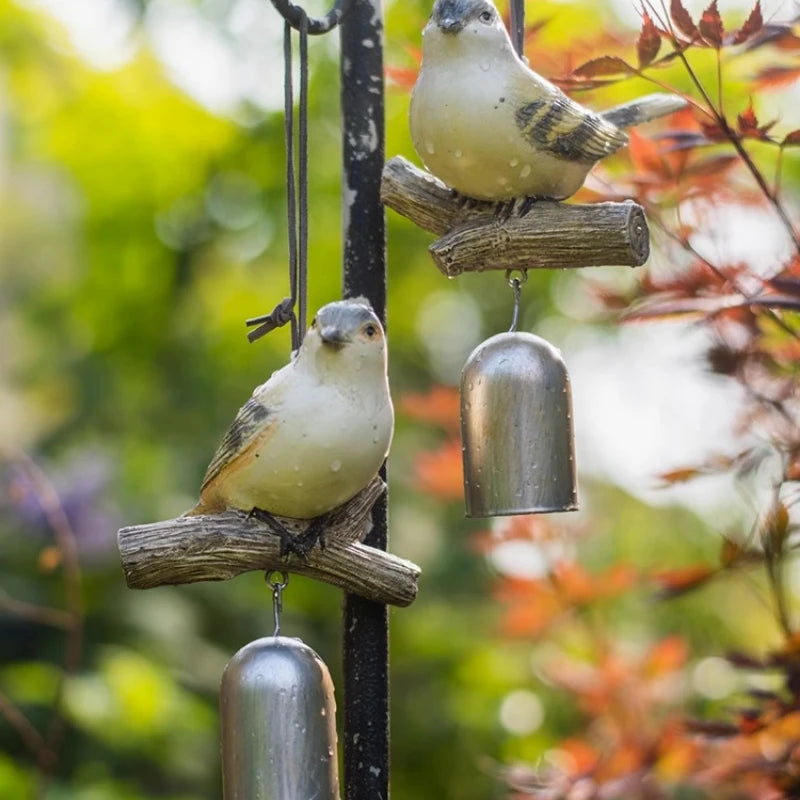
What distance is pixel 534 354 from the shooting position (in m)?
1.24

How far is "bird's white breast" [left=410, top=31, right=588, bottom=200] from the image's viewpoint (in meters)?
1.22

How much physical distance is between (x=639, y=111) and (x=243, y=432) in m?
0.61

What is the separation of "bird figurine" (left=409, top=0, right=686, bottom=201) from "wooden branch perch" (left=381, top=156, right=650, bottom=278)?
0.12 ft

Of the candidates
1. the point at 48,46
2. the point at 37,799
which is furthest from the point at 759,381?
the point at 48,46

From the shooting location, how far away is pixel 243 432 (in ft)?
3.94

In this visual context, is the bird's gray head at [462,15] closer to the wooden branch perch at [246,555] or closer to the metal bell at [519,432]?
the metal bell at [519,432]

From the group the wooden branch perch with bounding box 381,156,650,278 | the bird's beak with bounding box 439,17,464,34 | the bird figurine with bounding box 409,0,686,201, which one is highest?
the bird's beak with bounding box 439,17,464,34

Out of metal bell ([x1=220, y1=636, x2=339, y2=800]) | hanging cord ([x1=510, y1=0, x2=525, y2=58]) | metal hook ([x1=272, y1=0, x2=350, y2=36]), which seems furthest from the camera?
hanging cord ([x1=510, y1=0, x2=525, y2=58])

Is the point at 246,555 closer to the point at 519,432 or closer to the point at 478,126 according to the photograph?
the point at 519,432

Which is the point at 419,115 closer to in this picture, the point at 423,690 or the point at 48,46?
the point at 423,690

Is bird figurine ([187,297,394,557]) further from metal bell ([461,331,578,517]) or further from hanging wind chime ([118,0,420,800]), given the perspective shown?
metal bell ([461,331,578,517])

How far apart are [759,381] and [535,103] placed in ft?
2.24

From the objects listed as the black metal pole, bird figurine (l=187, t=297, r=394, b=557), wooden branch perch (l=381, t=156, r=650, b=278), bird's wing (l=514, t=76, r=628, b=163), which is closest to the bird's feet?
bird figurine (l=187, t=297, r=394, b=557)

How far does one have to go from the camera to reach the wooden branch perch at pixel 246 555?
3.92ft
